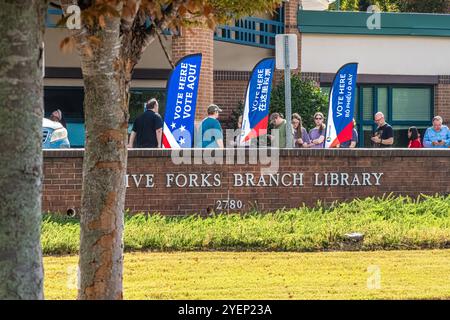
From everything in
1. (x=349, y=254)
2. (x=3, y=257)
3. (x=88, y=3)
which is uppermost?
(x=88, y=3)

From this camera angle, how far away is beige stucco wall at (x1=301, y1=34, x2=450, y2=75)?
101 ft

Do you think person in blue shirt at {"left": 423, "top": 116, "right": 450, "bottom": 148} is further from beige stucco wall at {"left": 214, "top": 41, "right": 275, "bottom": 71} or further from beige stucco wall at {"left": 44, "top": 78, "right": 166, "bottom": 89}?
beige stucco wall at {"left": 44, "top": 78, "right": 166, "bottom": 89}

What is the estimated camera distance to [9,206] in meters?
6.63

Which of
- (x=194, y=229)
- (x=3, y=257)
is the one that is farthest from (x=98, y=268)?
(x=194, y=229)

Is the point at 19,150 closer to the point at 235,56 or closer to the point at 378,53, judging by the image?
the point at 235,56

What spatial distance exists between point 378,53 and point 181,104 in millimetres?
11457

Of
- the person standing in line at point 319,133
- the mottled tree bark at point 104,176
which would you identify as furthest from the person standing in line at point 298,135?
the mottled tree bark at point 104,176

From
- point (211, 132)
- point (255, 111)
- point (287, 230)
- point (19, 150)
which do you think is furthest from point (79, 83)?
point (19, 150)

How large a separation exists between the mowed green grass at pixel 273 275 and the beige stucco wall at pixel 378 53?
15.8 meters

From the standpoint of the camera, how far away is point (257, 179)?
18.4 m

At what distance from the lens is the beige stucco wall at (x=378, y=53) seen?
30.7 metres

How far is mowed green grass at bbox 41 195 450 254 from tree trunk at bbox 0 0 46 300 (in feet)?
27.4
